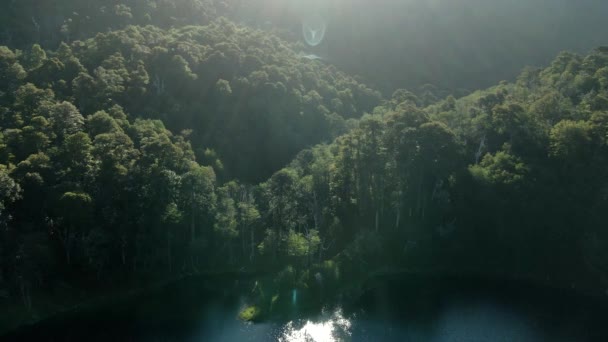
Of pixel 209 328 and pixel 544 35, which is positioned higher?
pixel 544 35

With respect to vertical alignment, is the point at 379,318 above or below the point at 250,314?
Answer: below

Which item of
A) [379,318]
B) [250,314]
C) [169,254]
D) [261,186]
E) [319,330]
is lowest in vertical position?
[319,330]

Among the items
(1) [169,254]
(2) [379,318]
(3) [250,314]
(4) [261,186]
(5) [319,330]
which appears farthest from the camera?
(4) [261,186]

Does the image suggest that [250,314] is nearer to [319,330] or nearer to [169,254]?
[319,330]

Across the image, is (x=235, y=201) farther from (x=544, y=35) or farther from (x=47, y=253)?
(x=544, y=35)

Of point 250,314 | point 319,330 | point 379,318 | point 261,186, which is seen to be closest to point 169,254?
point 250,314

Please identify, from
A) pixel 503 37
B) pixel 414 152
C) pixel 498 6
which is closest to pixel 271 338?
pixel 414 152

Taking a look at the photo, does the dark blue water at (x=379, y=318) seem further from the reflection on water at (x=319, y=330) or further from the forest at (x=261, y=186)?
the forest at (x=261, y=186)
